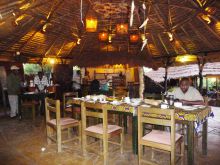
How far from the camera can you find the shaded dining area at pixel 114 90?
3334mm

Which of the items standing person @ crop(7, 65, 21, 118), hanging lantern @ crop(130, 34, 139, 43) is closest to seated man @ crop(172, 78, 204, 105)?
hanging lantern @ crop(130, 34, 139, 43)

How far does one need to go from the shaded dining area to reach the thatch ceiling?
0.03m

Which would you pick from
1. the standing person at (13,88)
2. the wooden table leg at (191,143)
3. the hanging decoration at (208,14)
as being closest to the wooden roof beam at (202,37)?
the hanging decoration at (208,14)

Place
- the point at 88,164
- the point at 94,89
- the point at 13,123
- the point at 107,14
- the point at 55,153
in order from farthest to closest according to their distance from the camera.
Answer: the point at 94,89
the point at 13,123
the point at 107,14
the point at 55,153
the point at 88,164

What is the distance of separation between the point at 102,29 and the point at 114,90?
2160 mm

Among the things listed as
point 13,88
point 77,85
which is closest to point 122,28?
point 13,88

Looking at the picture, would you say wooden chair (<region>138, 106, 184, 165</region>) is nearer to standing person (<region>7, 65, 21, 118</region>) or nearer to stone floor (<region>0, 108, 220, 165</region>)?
stone floor (<region>0, 108, 220, 165</region>)

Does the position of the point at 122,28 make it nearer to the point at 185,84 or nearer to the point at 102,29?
the point at 102,29

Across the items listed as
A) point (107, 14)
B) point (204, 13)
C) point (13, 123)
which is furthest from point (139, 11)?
point (13, 123)

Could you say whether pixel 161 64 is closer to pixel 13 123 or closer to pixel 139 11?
pixel 139 11

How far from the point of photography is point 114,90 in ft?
22.0

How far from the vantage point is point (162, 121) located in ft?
8.73

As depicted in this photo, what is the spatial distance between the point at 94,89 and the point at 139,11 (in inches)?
179

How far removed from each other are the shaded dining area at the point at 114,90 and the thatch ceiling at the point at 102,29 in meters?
0.03
